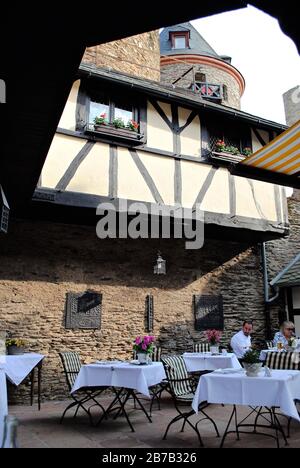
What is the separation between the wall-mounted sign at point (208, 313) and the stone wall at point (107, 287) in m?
0.16

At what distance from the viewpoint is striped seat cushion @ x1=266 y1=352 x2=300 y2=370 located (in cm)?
495

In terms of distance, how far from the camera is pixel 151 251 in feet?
29.3

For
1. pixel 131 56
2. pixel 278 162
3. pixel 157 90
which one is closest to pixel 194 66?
pixel 131 56

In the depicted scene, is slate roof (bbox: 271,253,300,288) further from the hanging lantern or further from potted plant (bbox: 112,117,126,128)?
potted plant (bbox: 112,117,126,128)

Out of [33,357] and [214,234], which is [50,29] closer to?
[33,357]

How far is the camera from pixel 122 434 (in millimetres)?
4512

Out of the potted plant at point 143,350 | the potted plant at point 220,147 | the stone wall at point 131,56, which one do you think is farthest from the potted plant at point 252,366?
the stone wall at point 131,56

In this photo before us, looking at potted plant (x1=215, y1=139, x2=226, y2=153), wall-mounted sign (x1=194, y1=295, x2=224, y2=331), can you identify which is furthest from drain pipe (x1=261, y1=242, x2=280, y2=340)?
potted plant (x1=215, y1=139, x2=226, y2=153)

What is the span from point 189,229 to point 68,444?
18.8 feet

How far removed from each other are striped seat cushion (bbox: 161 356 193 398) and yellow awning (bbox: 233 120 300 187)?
2527 millimetres

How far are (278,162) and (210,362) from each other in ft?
12.4

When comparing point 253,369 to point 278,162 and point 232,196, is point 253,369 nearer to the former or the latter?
point 278,162

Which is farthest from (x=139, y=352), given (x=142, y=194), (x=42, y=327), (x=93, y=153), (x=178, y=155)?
(x=178, y=155)

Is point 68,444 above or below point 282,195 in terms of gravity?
below
